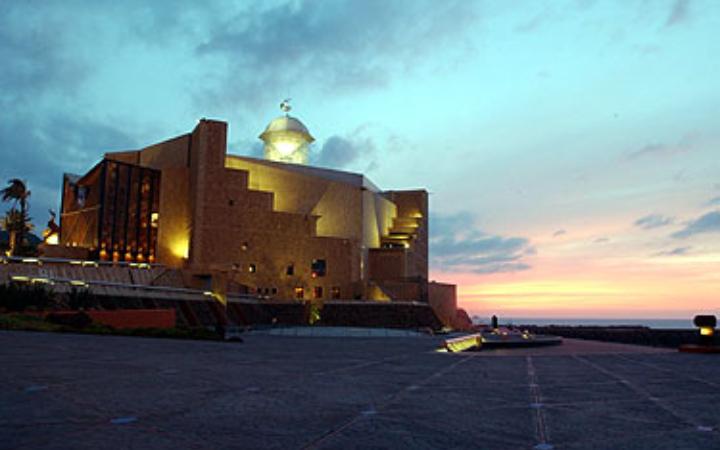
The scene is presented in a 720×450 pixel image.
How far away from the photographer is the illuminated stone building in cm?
5306

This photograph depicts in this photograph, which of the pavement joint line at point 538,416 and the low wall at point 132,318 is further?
the low wall at point 132,318

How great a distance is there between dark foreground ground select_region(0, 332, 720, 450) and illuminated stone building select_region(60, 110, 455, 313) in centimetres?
3821

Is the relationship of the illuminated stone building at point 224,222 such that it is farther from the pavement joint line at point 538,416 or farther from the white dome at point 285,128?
the pavement joint line at point 538,416

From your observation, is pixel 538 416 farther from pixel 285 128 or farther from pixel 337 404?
pixel 285 128

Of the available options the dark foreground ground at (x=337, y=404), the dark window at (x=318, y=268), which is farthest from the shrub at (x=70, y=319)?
the dark window at (x=318, y=268)

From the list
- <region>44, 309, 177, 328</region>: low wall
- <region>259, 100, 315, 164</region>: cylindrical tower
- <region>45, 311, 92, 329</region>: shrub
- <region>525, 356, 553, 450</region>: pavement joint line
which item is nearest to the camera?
<region>525, 356, 553, 450</region>: pavement joint line

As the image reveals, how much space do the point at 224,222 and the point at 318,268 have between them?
11.4 metres

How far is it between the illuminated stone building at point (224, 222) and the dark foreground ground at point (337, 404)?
3821 cm

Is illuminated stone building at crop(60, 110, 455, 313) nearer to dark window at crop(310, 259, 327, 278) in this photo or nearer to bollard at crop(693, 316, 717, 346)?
dark window at crop(310, 259, 327, 278)

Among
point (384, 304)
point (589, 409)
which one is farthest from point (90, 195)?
point (589, 409)

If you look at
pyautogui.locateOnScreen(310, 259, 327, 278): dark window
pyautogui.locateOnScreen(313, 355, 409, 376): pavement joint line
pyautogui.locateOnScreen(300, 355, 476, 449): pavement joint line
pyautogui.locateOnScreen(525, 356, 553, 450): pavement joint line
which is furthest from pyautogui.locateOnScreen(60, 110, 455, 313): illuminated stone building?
pyautogui.locateOnScreen(300, 355, 476, 449): pavement joint line

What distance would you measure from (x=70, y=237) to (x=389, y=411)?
60.8m

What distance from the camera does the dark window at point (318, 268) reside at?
194ft

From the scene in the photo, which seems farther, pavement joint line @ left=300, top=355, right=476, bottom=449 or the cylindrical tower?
the cylindrical tower
